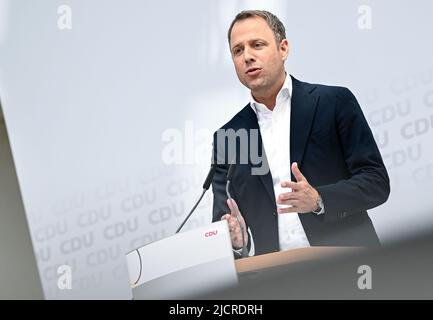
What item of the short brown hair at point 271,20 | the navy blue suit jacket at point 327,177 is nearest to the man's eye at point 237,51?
the short brown hair at point 271,20

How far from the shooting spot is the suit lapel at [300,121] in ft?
7.79

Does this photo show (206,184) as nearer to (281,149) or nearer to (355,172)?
(281,149)

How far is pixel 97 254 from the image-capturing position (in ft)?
8.49

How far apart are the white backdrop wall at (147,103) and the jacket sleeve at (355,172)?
44 mm

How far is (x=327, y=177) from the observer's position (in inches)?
92.1

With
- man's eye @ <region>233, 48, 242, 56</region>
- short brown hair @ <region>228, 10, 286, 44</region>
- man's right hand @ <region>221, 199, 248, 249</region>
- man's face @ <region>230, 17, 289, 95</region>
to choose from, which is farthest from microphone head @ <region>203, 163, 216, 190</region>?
A: short brown hair @ <region>228, 10, 286, 44</region>

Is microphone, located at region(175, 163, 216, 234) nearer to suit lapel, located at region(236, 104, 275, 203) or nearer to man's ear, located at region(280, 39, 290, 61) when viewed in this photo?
suit lapel, located at region(236, 104, 275, 203)

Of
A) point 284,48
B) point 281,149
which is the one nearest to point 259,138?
point 281,149

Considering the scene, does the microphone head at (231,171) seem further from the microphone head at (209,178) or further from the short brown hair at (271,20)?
the short brown hair at (271,20)

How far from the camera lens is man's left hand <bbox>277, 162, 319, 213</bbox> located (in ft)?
7.44

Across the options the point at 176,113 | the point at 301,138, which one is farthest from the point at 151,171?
the point at 301,138

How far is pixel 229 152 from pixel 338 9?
26.8 inches

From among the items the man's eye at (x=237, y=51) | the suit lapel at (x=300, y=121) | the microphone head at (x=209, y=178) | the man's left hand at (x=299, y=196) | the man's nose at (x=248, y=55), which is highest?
the man's eye at (x=237, y=51)

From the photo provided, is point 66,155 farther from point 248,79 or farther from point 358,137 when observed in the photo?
point 358,137
